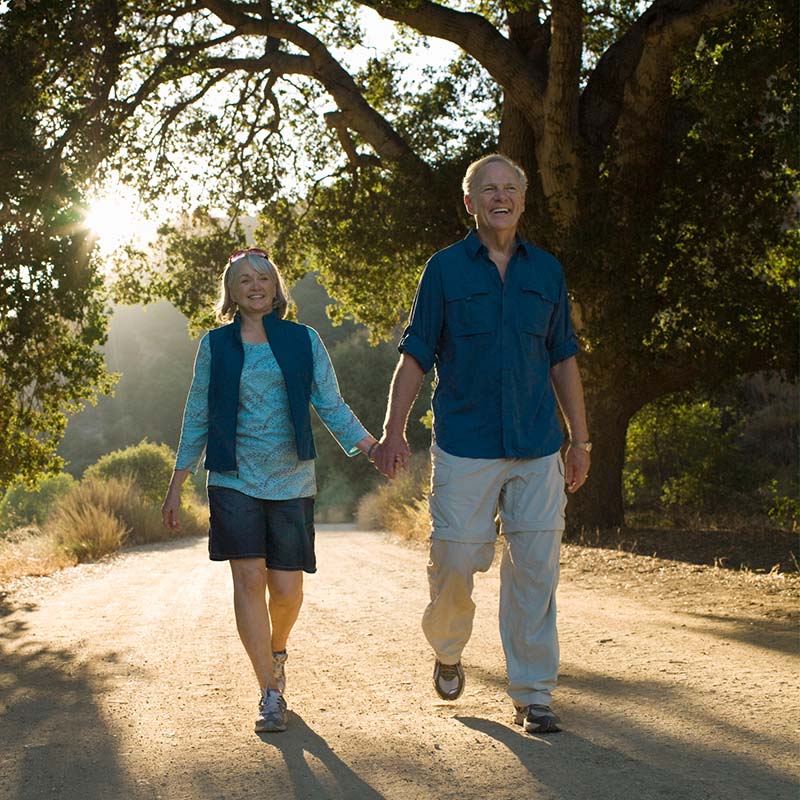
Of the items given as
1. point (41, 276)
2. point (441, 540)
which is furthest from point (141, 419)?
point (441, 540)

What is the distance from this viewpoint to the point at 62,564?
17234 millimetres

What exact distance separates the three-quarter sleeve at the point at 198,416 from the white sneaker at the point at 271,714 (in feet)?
3.75

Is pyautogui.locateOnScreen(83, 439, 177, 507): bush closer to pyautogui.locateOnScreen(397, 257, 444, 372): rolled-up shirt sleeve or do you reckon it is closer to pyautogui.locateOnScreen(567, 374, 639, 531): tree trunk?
pyautogui.locateOnScreen(567, 374, 639, 531): tree trunk

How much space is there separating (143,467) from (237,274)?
991 inches

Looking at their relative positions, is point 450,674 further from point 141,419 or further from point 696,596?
point 141,419

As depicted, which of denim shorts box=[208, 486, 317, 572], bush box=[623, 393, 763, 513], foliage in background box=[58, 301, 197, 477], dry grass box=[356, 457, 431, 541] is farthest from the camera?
foliage in background box=[58, 301, 197, 477]

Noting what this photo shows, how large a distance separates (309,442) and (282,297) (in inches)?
29.7

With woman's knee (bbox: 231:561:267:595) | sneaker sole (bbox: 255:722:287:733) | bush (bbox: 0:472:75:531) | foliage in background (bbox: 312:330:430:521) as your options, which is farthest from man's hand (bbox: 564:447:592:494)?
foliage in background (bbox: 312:330:430:521)

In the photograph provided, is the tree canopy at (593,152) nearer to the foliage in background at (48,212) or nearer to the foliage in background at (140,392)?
the foliage in background at (48,212)

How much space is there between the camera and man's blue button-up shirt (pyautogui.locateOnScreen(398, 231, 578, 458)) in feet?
16.3

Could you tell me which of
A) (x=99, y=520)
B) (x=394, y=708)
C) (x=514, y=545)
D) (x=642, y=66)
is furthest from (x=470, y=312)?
(x=99, y=520)

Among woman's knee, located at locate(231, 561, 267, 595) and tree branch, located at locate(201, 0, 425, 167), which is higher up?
tree branch, located at locate(201, 0, 425, 167)

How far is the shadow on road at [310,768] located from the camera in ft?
13.1

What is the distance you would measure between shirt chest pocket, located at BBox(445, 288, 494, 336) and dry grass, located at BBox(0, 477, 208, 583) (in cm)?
1095
